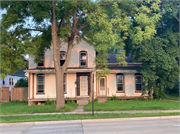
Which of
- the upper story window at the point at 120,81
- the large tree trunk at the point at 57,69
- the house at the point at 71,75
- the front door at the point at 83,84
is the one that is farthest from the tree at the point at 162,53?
the large tree trunk at the point at 57,69

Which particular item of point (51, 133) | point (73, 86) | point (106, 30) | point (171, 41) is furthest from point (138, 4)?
point (51, 133)

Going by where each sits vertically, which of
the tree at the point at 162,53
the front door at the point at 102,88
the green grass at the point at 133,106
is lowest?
the green grass at the point at 133,106

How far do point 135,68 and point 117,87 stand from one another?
9.73 ft

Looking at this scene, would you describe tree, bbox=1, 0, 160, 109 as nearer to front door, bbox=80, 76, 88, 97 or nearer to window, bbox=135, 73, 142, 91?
front door, bbox=80, 76, 88, 97

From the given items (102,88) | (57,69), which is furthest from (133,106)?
(57,69)

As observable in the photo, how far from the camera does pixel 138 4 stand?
17797 mm

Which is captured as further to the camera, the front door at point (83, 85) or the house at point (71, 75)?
the front door at point (83, 85)

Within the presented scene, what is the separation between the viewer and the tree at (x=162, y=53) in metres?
17.4

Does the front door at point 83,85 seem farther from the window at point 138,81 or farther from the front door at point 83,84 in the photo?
the window at point 138,81

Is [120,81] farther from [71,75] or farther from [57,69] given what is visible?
[57,69]

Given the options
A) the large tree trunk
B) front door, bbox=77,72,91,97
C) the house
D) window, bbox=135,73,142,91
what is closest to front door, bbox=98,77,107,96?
the house

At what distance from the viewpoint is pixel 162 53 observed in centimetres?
1761

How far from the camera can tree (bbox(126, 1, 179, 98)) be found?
17359 millimetres

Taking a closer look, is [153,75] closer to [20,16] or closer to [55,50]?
[55,50]
